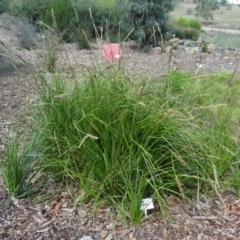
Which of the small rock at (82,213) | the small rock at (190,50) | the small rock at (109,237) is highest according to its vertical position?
the small rock at (82,213)

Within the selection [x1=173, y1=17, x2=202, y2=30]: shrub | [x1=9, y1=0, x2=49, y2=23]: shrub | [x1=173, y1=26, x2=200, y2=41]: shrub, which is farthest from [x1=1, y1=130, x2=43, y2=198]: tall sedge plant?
[x1=173, y1=17, x2=202, y2=30]: shrub

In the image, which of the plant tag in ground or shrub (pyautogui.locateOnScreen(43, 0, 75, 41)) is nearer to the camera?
the plant tag in ground

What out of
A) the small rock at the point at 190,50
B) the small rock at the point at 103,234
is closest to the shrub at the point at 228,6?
the small rock at the point at 190,50

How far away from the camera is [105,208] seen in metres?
2.21

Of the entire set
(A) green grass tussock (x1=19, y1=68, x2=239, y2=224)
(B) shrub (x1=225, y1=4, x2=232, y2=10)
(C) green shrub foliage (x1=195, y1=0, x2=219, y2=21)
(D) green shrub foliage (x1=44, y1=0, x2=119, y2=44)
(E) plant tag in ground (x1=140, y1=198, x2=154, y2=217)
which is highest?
(A) green grass tussock (x1=19, y1=68, x2=239, y2=224)

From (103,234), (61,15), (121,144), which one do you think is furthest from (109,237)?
(61,15)

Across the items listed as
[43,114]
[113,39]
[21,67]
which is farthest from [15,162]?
[113,39]

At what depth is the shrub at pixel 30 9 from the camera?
1101 centimetres

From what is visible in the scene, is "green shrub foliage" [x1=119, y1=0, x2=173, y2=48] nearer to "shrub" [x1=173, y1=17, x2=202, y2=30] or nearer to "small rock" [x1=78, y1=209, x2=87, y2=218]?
"shrub" [x1=173, y1=17, x2=202, y2=30]

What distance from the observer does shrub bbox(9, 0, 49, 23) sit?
11.0m

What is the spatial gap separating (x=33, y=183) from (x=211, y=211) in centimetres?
112

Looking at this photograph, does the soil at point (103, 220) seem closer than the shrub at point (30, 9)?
Yes

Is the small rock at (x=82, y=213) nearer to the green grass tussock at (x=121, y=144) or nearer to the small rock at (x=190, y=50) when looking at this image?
the green grass tussock at (x=121, y=144)

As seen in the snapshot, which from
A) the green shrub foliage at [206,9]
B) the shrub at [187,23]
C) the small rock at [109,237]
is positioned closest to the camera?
the small rock at [109,237]
